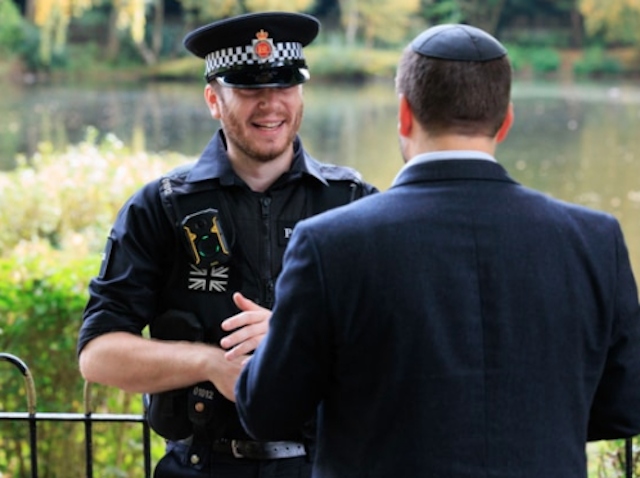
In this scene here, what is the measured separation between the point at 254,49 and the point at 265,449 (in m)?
0.91

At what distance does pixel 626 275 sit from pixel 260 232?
0.90 meters

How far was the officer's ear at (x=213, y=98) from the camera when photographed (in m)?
2.49

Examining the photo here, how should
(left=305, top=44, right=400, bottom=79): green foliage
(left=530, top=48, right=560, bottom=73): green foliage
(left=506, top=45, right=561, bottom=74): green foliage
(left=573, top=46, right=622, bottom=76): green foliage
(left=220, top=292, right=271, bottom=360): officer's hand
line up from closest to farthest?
(left=220, top=292, right=271, bottom=360): officer's hand
(left=305, top=44, right=400, bottom=79): green foliage
(left=573, top=46, right=622, bottom=76): green foliage
(left=506, top=45, right=561, bottom=74): green foliage
(left=530, top=48, right=560, bottom=73): green foliage

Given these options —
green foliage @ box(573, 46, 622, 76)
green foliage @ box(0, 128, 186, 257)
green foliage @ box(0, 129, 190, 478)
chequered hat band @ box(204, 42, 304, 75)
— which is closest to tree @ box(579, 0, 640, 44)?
green foliage @ box(573, 46, 622, 76)

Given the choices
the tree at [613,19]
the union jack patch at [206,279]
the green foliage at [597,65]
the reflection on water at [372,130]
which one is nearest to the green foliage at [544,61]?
the green foliage at [597,65]

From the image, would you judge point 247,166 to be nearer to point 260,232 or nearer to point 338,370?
point 260,232

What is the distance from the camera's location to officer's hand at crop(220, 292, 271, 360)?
212 cm

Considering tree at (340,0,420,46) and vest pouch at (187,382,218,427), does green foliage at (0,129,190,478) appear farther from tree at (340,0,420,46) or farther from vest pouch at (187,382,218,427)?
tree at (340,0,420,46)

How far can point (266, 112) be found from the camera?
7.88ft

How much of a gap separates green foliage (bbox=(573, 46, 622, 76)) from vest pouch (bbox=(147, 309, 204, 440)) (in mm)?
54415

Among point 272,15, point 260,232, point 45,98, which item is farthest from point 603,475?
point 45,98

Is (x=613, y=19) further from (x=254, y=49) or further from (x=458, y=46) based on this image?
(x=458, y=46)

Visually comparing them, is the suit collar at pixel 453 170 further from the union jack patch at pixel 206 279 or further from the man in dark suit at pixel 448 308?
the union jack patch at pixel 206 279

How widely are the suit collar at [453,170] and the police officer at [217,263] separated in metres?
0.61
